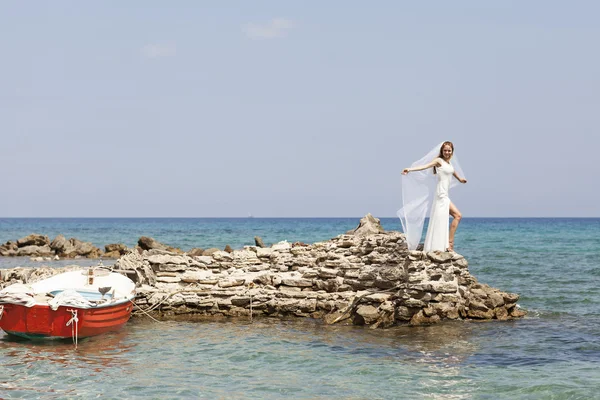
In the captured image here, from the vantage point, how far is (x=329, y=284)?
18.5 m

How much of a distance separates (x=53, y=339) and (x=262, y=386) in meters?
6.28

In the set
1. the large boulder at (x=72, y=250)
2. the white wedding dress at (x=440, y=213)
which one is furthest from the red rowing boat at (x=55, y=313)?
the large boulder at (x=72, y=250)

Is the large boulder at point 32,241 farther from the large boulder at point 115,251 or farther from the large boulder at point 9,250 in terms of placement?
the large boulder at point 115,251

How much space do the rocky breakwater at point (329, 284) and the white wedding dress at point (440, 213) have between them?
43 centimetres

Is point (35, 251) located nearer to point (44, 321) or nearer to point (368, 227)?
point (368, 227)

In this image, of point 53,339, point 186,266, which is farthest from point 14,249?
point 53,339

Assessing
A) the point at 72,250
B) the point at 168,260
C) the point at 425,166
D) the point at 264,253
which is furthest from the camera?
the point at 72,250

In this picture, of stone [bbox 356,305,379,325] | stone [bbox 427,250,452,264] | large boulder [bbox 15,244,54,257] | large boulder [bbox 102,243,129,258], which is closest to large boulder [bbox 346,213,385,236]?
stone [bbox 427,250,452,264]

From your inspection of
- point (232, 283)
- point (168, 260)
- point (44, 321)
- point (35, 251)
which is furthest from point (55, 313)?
point (35, 251)

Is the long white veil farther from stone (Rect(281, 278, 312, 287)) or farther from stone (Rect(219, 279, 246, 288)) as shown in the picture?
stone (Rect(219, 279, 246, 288))

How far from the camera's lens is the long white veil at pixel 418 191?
17.1 m

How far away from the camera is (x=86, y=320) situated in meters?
15.3

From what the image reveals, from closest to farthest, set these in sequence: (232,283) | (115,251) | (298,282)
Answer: (298,282) < (232,283) < (115,251)

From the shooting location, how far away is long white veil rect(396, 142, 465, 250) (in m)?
17.1
